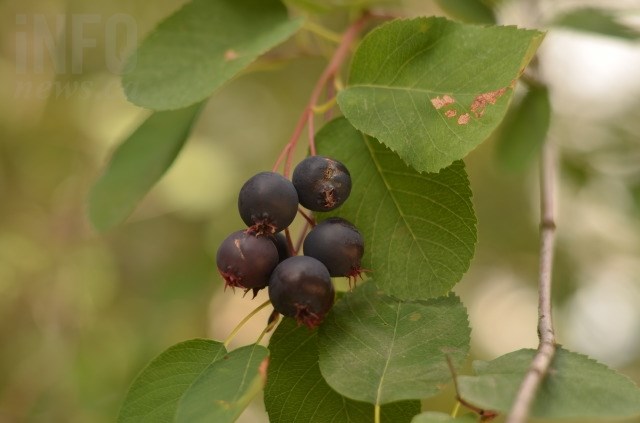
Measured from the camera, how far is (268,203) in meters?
0.75

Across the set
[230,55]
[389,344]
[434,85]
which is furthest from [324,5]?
[389,344]

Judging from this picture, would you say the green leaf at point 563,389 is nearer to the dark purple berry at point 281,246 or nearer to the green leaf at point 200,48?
the dark purple berry at point 281,246

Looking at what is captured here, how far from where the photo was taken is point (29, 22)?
8.42 feet

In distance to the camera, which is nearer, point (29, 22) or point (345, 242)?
point (345, 242)

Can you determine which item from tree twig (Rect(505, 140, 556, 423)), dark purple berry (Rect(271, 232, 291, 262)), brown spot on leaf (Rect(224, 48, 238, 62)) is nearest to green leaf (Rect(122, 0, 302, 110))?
brown spot on leaf (Rect(224, 48, 238, 62))

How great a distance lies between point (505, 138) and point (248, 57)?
0.77 meters

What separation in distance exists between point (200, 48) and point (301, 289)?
468mm

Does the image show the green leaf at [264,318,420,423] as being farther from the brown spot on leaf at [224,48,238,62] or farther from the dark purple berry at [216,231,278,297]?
the brown spot on leaf at [224,48,238,62]

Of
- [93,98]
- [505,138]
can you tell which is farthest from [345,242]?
[93,98]

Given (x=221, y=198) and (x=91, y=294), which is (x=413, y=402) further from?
(x=91, y=294)

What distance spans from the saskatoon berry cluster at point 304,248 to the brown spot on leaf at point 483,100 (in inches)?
A: 6.3

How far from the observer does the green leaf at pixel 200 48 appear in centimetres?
94

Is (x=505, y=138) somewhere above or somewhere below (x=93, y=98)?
below

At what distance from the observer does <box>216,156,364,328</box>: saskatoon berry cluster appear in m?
0.73
